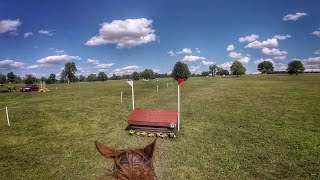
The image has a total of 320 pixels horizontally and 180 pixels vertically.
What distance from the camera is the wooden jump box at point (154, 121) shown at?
16641 mm

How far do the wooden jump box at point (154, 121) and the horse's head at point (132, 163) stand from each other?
15.1 m

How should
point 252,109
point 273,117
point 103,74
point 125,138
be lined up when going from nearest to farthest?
point 125,138 → point 273,117 → point 252,109 → point 103,74

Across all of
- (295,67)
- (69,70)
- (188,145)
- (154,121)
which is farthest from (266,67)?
(188,145)

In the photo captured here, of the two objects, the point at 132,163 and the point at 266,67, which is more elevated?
the point at 266,67

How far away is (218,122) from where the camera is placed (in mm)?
20531

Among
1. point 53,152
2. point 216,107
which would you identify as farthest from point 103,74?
point 53,152

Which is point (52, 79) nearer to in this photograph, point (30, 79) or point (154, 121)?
point (30, 79)

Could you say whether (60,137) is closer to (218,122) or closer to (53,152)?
(53,152)

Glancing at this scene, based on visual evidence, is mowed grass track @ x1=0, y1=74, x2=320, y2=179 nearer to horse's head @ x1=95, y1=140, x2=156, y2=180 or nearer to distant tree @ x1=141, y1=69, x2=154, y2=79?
horse's head @ x1=95, y1=140, x2=156, y2=180

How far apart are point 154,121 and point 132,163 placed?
50.8 ft

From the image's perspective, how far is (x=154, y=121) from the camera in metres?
16.8

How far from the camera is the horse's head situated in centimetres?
135

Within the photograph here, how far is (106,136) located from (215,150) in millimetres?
7323

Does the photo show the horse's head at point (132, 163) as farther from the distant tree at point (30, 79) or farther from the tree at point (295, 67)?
the tree at point (295, 67)
